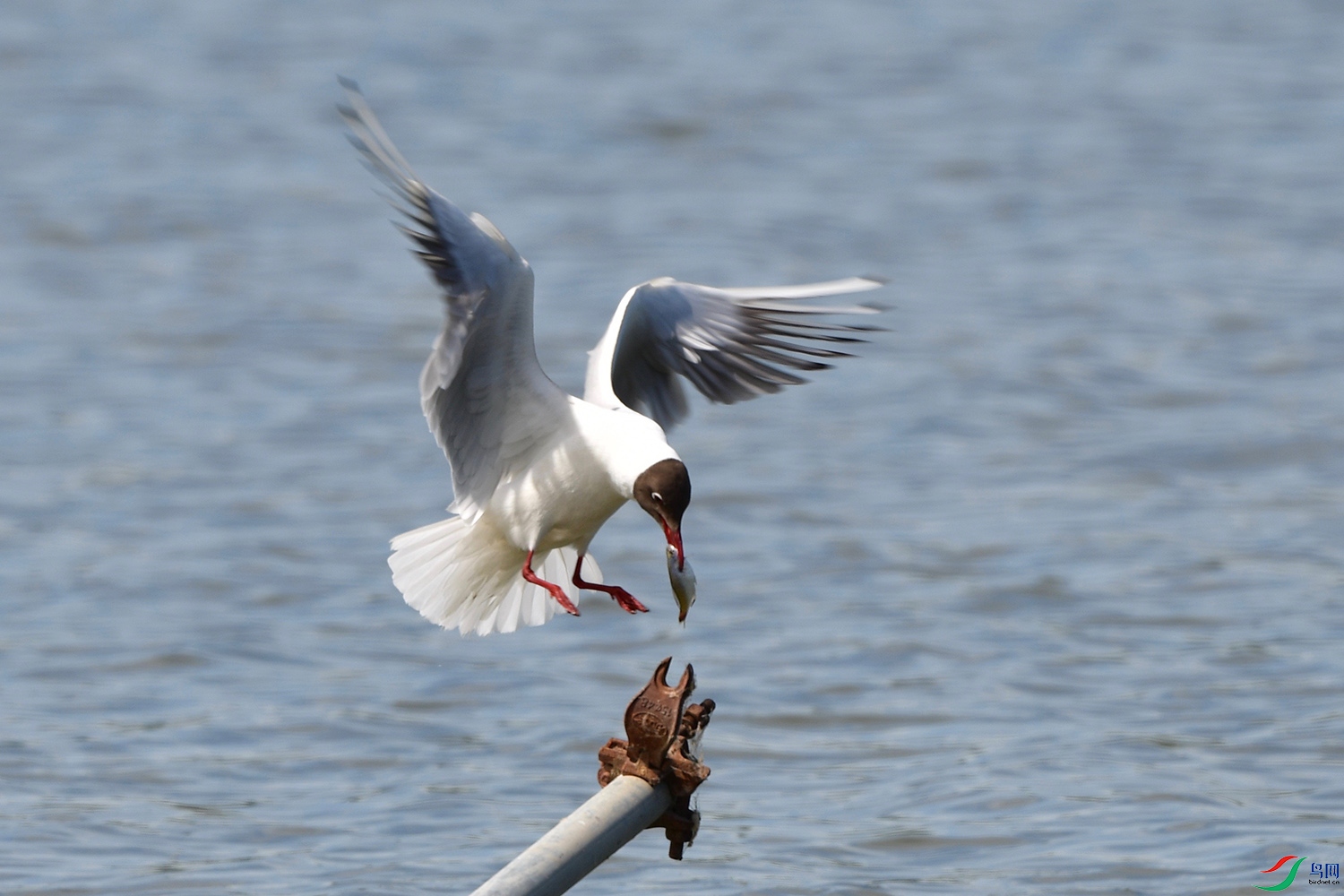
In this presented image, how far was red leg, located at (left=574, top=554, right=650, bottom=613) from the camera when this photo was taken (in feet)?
16.4

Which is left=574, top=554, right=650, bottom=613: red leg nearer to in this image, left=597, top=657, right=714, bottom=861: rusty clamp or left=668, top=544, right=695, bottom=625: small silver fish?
left=668, top=544, right=695, bottom=625: small silver fish

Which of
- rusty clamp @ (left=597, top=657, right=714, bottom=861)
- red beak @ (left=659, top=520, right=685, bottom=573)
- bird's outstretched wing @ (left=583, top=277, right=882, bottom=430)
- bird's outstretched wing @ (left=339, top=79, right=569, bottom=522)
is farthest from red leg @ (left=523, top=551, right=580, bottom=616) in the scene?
rusty clamp @ (left=597, top=657, right=714, bottom=861)

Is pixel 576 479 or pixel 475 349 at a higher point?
pixel 475 349

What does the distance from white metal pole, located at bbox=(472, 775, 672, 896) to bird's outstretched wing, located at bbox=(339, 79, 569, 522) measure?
4.29 ft

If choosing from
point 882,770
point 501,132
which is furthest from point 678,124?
point 882,770

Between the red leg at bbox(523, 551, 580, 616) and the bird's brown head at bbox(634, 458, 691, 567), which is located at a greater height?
the bird's brown head at bbox(634, 458, 691, 567)

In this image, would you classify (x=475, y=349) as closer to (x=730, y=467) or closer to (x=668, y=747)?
(x=668, y=747)

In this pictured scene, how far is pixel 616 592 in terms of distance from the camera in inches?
203

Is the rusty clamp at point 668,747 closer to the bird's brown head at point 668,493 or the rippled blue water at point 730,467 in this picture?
the bird's brown head at point 668,493

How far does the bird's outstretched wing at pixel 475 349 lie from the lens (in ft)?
16.0

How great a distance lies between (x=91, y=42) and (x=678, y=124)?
6130 millimetres

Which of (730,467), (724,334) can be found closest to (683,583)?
(724,334)

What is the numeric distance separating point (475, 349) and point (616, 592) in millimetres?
695

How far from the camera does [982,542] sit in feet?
30.4
